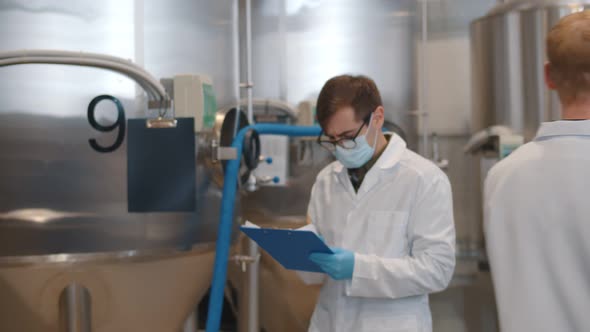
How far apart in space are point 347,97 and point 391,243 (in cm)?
38

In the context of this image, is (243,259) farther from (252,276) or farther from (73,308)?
(73,308)

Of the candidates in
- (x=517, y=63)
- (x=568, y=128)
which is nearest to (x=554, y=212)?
(x=568, y=128)

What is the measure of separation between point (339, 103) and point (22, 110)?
0.86 metres

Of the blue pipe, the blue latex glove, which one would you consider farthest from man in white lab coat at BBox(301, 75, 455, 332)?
the blue pipe

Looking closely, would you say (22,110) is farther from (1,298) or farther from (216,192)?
(216,192)

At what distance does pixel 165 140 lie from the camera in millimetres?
1960

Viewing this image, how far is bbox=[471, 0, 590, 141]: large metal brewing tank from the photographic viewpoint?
8.81ft

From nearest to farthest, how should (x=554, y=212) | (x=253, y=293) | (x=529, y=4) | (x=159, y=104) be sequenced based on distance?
(x=554, y=212), (x=159, y=104), (x=253, y=293), (x=529, y=4)

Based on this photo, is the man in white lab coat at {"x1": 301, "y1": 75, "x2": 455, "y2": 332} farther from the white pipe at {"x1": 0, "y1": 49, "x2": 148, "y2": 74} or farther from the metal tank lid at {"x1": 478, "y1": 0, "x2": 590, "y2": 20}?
the metal tank lid at {"x1": 478, "y1": 0, "x2": 590, "y2": 20}

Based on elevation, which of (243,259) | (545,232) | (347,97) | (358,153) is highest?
(347,97)

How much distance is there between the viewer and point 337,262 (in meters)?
1.58

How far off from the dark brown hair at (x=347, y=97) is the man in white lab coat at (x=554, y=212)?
1.80ft

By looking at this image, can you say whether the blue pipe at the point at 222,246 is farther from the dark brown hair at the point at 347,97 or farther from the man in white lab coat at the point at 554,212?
the man in white lab coat at the point at 554,212

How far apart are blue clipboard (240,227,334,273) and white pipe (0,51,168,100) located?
0.57 meters
